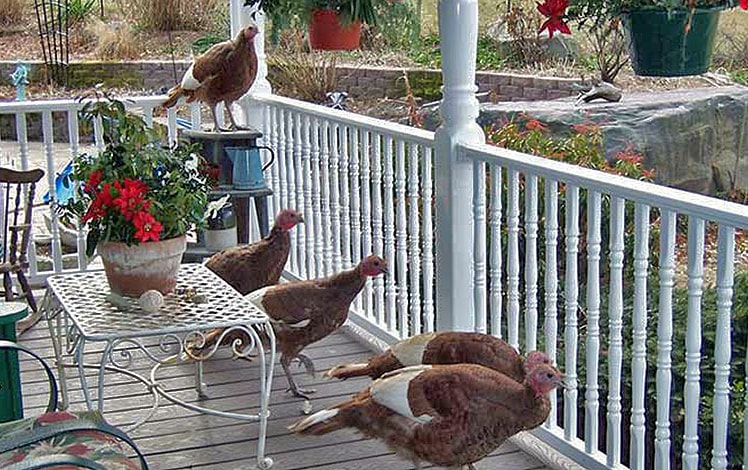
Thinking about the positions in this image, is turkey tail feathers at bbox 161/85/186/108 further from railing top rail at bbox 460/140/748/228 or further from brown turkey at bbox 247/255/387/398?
railing top rail at bbox 460/140/748/228

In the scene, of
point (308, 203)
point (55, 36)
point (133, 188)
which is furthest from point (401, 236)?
point (55, 36)

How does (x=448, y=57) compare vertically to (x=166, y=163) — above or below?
above

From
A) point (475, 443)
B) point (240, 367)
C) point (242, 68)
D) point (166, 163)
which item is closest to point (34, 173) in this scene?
point (242, 68)

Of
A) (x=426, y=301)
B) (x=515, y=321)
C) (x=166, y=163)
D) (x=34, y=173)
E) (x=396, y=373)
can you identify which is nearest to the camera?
(x=396, y=373)

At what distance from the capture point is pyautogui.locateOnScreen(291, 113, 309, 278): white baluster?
516 cm

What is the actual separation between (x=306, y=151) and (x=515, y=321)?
6.04 ft

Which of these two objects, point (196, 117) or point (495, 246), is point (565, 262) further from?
point (196, 117)

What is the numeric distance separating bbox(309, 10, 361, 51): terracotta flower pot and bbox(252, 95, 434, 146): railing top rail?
1.23 feet

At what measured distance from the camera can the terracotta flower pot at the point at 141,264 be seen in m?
3.22

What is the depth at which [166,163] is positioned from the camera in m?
3.31

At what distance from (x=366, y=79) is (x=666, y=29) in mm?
9132

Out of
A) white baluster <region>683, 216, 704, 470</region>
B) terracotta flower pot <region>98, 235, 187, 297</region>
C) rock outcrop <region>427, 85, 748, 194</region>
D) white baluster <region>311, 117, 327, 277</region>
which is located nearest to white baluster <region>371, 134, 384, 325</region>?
white baluster <region>311, 117, 327, 277</region>

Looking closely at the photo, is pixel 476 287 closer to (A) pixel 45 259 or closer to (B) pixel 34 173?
(B) pixel 34 173

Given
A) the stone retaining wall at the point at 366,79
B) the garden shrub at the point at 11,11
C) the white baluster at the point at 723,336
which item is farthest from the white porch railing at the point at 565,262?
the garden shrub at the point at 11,11
